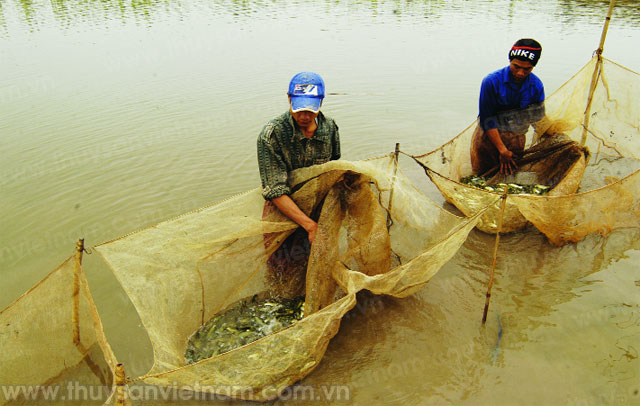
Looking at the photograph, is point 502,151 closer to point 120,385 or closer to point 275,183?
point 275,183

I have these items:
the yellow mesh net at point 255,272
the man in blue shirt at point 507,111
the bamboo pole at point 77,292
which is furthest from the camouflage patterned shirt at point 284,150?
the man in blue shirt at point 507,111

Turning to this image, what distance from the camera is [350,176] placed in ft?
8.13

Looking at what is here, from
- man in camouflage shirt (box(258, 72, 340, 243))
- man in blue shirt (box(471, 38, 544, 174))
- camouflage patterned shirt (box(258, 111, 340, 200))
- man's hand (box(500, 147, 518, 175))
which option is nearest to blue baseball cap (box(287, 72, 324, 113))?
man in camouflage shirt (box(258, 72, 340, 243))

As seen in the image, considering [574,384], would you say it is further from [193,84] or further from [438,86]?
[193,84]

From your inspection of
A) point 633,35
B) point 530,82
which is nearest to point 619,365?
point 530,82

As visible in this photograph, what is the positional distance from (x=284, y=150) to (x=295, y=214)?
0.40 metres

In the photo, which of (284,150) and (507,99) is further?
(507,99)

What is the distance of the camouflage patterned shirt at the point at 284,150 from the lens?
2.35 meters

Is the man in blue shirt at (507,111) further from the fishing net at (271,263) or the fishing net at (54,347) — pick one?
the fishing net at (54,347)

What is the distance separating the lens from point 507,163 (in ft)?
12.8

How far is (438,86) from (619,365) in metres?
6.34

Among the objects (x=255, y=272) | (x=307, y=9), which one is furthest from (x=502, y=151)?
(x=307, y=9)

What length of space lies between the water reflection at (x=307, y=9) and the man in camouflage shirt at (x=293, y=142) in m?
13.1

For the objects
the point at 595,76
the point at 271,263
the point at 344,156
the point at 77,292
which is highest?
the point at 595,76
